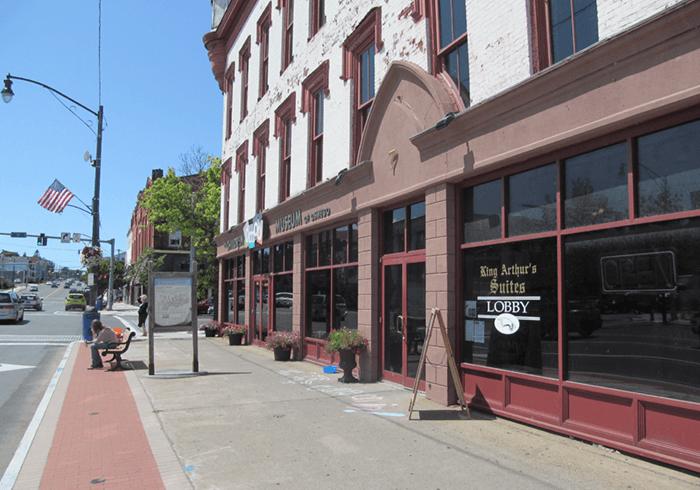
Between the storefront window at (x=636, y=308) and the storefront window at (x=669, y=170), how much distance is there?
21 centimetres

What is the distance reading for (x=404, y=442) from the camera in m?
5.92

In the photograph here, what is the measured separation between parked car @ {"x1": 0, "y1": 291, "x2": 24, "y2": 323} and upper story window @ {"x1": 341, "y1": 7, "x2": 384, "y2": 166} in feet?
79.5

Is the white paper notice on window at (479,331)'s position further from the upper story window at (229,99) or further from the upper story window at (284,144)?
the upper story window at (229,99)

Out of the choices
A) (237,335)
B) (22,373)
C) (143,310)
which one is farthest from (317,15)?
(143,310)

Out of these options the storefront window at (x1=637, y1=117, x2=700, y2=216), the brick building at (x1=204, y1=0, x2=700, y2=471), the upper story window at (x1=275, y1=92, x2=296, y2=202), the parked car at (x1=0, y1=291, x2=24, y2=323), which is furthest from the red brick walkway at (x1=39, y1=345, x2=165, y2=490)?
the parked car at (x1=0, y1=291, x2=24, y2=323)

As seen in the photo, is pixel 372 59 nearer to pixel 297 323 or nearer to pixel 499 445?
pixel 297 323

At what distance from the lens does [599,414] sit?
562 centimetres

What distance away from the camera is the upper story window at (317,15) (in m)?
13.3

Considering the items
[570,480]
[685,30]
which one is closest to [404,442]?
[570,480]

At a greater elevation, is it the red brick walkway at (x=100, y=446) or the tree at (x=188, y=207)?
the tree at (x=188, y=207)

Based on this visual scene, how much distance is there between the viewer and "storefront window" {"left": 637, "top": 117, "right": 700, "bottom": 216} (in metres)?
4.91

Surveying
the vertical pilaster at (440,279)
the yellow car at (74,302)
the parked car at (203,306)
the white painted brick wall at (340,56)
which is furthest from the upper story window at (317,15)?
the yellow car at (74,302)

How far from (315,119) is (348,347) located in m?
6.46

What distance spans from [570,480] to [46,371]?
1162cm
